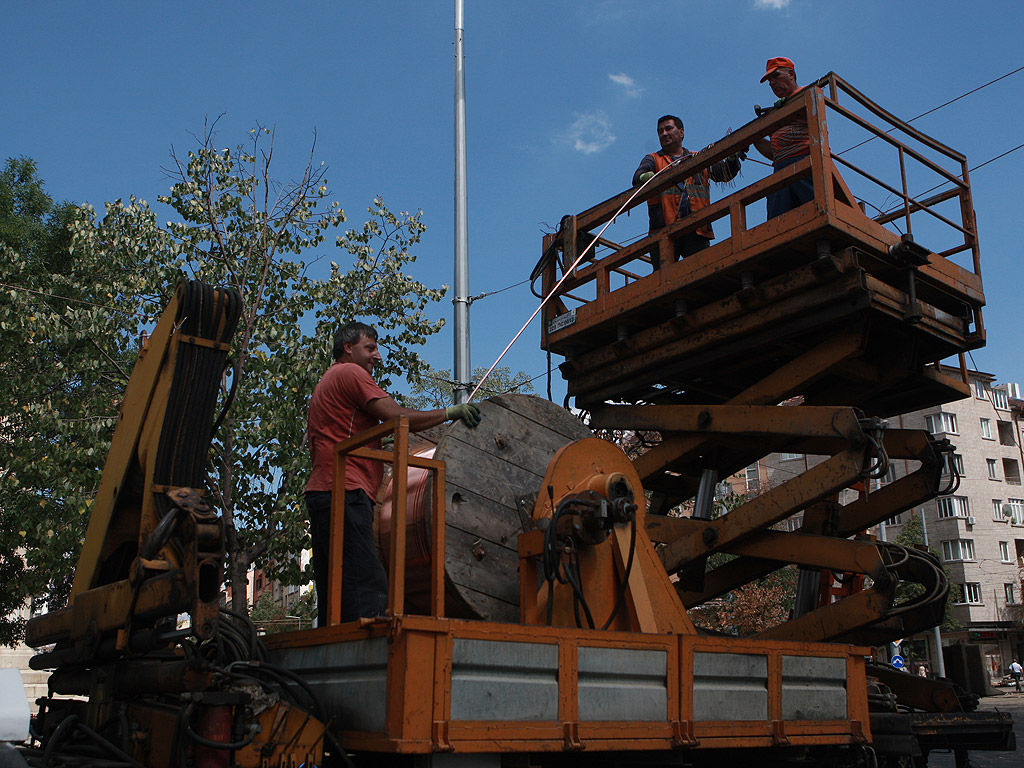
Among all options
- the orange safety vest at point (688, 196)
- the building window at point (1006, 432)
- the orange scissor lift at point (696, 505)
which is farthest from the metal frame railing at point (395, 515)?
the building window at point (1006, 432)

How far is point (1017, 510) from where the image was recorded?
53.3 m

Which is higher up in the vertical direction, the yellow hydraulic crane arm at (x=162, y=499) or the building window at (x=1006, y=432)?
the building window at (x=1006, y=432)

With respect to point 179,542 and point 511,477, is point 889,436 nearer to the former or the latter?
point 511,477

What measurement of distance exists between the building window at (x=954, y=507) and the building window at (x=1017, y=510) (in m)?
3.07

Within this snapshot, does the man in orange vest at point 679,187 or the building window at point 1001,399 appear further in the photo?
the building window at point 1001,399

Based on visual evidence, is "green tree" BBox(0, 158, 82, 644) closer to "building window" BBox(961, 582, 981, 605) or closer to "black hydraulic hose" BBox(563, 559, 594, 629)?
"black hydraulic hose" BBox(563, 559, 594, 629)

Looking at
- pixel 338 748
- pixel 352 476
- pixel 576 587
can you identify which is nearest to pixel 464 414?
pixel 352 476

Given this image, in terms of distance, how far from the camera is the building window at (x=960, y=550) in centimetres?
5103

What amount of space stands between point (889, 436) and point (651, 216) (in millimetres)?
2655

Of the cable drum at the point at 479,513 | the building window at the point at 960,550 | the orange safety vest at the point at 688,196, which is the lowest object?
the cable drum at the point at 479,513

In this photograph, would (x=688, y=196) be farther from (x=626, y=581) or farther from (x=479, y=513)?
(x=626, y=581)

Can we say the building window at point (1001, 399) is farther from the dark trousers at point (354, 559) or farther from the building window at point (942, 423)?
the dark trousers at point (354, 559)

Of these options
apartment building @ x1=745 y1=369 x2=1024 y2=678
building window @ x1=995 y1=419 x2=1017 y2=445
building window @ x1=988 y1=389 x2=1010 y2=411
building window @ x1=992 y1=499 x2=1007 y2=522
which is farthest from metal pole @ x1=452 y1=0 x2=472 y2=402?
building window @ x1=995 y1=419 x2=1017 y2=445

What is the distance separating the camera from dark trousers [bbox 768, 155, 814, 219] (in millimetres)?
6754
